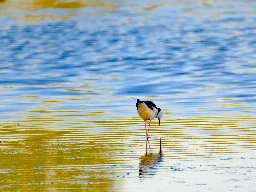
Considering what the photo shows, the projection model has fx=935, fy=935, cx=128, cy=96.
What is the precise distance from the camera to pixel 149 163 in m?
10.8

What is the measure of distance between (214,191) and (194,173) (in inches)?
39.8

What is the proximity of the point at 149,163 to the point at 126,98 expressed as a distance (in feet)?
25.2

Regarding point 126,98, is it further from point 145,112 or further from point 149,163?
point 149,163

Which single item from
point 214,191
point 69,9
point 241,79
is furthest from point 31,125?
point 69,9

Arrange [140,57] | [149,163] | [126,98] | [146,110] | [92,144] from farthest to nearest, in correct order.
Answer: [140,57], [126,98], [146,110], [92,144], [149,163]

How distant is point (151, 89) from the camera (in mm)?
20344

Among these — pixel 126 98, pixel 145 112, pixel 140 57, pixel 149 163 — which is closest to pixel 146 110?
pixel 145 112

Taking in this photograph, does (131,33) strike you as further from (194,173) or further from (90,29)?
(194,173)

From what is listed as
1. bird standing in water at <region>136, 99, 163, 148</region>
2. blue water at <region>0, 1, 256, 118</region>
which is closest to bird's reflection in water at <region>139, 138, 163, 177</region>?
bird standing in water at <region>136, 99, 163, 148</region>

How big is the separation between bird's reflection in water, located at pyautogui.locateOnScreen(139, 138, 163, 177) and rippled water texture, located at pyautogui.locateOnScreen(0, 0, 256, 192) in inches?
0.8

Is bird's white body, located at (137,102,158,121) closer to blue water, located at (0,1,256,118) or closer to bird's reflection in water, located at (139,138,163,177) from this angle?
bird's reflection in water, located at (139,138,163,177)

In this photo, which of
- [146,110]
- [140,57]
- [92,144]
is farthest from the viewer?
[140,57]

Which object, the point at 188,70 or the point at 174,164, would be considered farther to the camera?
the point at 188,70

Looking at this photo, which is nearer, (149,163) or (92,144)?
(149,163)
